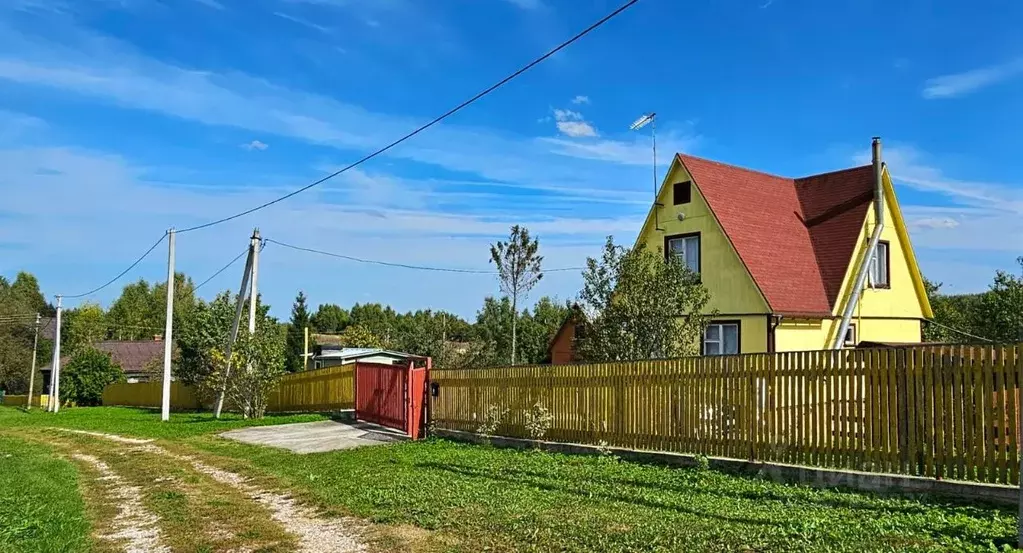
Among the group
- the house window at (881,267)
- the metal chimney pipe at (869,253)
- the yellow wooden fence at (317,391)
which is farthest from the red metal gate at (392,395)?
the house window at (881,267)

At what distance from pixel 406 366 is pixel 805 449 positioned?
9531 millimetres

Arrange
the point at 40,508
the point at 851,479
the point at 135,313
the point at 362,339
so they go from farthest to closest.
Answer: the point at 135,313, the point at 362,339, the point at 40,508, the point at 851,479

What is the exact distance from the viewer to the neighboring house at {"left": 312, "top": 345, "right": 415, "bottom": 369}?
35.8 metres

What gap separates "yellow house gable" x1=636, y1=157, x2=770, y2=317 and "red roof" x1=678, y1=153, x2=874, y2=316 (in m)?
0.25

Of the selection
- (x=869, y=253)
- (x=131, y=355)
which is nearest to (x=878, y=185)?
(x=869, y=253)

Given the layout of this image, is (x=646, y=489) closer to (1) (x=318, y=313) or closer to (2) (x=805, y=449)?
(2) (x=805, y=449)

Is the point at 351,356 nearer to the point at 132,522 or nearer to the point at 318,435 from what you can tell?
the point at 318,435

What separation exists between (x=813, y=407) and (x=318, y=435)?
11699 mm

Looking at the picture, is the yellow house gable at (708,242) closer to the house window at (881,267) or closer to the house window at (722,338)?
the house window at (722,338)

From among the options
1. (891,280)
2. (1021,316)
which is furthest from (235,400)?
(1021,316)

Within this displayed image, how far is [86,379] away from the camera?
158ft

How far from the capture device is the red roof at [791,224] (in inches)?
819

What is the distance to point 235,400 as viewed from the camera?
24750 mm

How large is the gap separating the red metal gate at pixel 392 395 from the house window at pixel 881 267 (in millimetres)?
14111
